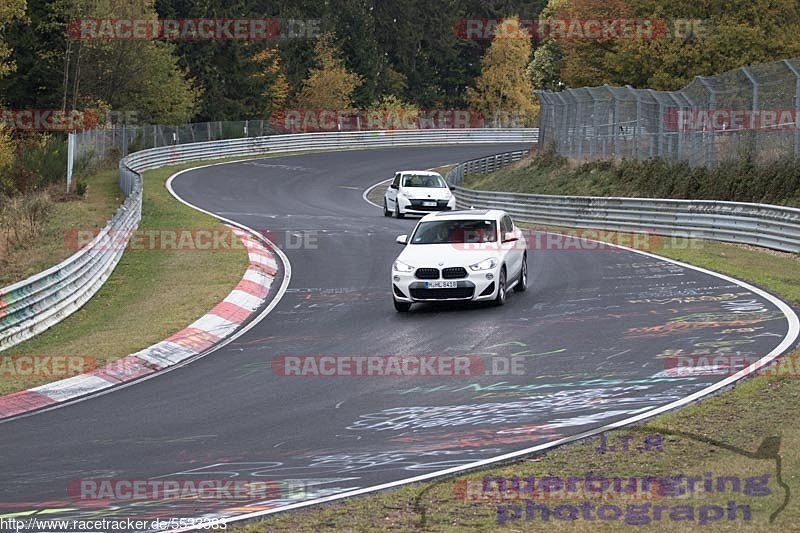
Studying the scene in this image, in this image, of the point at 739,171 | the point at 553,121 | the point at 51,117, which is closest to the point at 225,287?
the point at 739,171

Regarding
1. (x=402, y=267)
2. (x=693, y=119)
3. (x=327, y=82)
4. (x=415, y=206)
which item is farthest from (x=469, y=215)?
(x=327, y=82)

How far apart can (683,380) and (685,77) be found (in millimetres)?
50970

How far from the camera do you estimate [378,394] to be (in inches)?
485

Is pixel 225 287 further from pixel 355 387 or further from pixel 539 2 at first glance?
pixel 539 2

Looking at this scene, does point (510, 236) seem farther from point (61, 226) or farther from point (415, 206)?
point (415, 206)

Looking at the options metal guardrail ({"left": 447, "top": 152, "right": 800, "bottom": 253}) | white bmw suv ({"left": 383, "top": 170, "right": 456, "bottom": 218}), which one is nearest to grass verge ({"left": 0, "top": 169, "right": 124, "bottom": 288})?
white bmw suv ({"left": 383, "top": 170, "right": 456, "bottom": 218})

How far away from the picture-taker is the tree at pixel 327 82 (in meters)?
99.2

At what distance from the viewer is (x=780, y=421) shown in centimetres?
988

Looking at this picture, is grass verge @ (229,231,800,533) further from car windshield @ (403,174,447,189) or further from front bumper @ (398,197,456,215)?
car windshield @ (403,174,447,189)

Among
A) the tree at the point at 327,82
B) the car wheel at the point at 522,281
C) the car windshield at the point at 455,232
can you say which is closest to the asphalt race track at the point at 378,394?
the car wheel at the point at 522,281

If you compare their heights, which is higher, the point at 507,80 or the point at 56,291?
the point at 507,80

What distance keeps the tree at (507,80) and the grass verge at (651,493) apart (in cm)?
9861

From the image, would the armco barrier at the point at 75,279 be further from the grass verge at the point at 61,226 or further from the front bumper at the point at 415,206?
the front bumper at the point at 415,206

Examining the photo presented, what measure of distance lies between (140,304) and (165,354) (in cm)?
484
